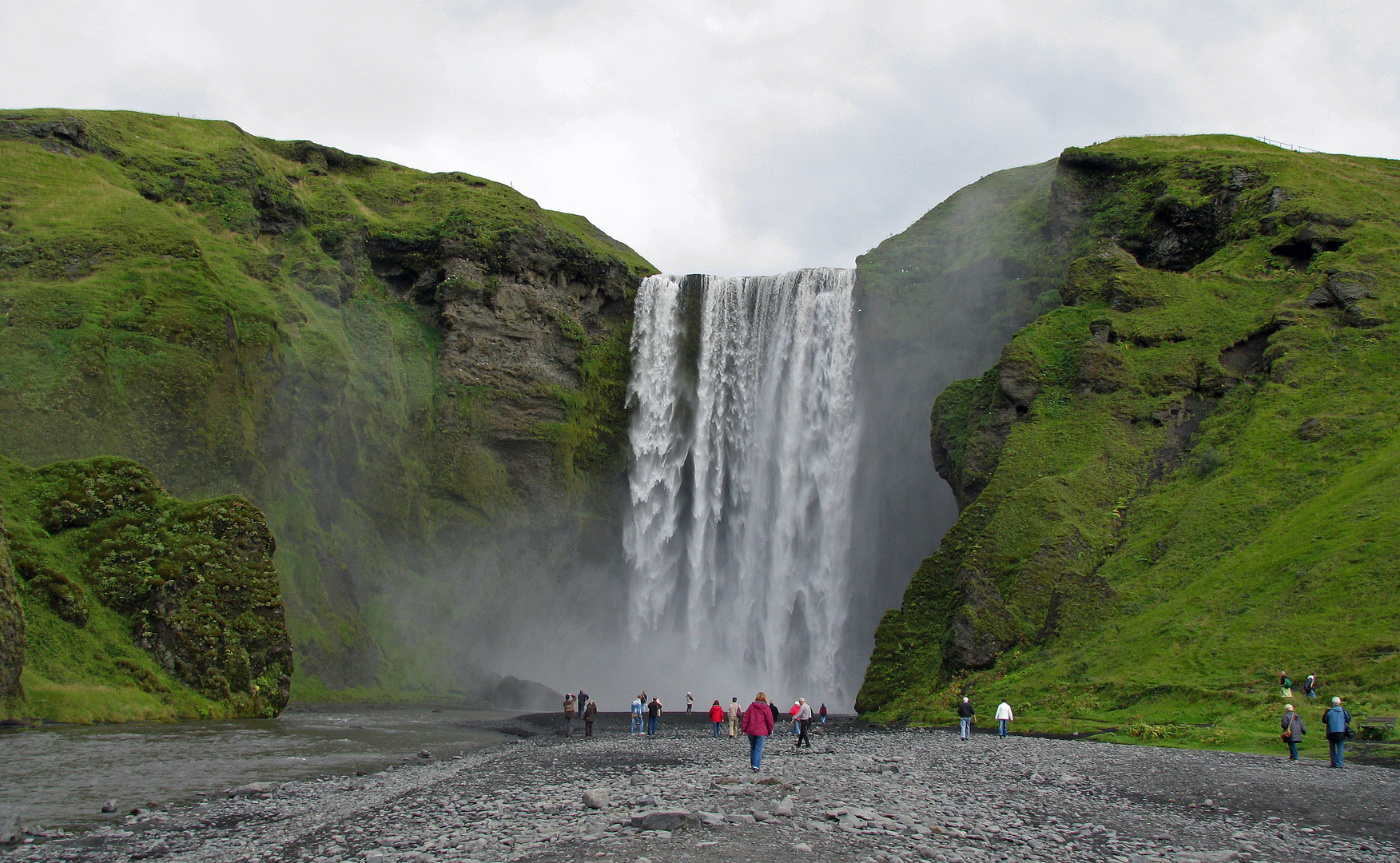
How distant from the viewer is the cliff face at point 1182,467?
25703 mm

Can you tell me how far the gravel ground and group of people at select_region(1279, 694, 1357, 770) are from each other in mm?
392

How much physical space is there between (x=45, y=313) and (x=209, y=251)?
12.7 m

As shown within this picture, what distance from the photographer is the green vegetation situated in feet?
90.2

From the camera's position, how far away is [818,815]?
485 inches

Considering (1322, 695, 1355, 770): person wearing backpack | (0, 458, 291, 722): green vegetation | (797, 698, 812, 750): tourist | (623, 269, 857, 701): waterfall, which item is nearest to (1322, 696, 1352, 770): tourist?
(1322, 695, 1355, 770): person wearing backpack

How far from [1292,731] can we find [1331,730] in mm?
987

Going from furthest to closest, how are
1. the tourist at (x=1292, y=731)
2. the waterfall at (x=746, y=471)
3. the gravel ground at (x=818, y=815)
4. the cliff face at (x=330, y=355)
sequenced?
the waterfall at (x=746, y=471), the cliff face at (x=330, y=355), the tourist at (x=1292, y=731), the gravel ground at (x=818, y=815)

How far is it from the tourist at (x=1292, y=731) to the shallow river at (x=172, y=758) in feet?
64.4

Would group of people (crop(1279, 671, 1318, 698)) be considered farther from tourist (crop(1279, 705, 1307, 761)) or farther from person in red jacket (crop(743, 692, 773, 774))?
person in red jacket (crop(743, 692, 773, 774))

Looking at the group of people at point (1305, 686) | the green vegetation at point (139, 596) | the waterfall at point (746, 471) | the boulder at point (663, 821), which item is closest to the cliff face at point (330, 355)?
the waterfall at point (746, 471)

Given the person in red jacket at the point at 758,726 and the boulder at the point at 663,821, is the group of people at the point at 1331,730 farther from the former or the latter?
the boulder at the point at 663,821

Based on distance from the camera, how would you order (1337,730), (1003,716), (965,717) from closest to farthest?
(1337,730) → (1003,716) → (965,717)

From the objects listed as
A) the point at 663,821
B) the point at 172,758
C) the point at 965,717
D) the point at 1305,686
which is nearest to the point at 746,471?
the point at 965,717

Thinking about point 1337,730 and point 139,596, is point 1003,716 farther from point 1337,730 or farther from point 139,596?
point 139,596
